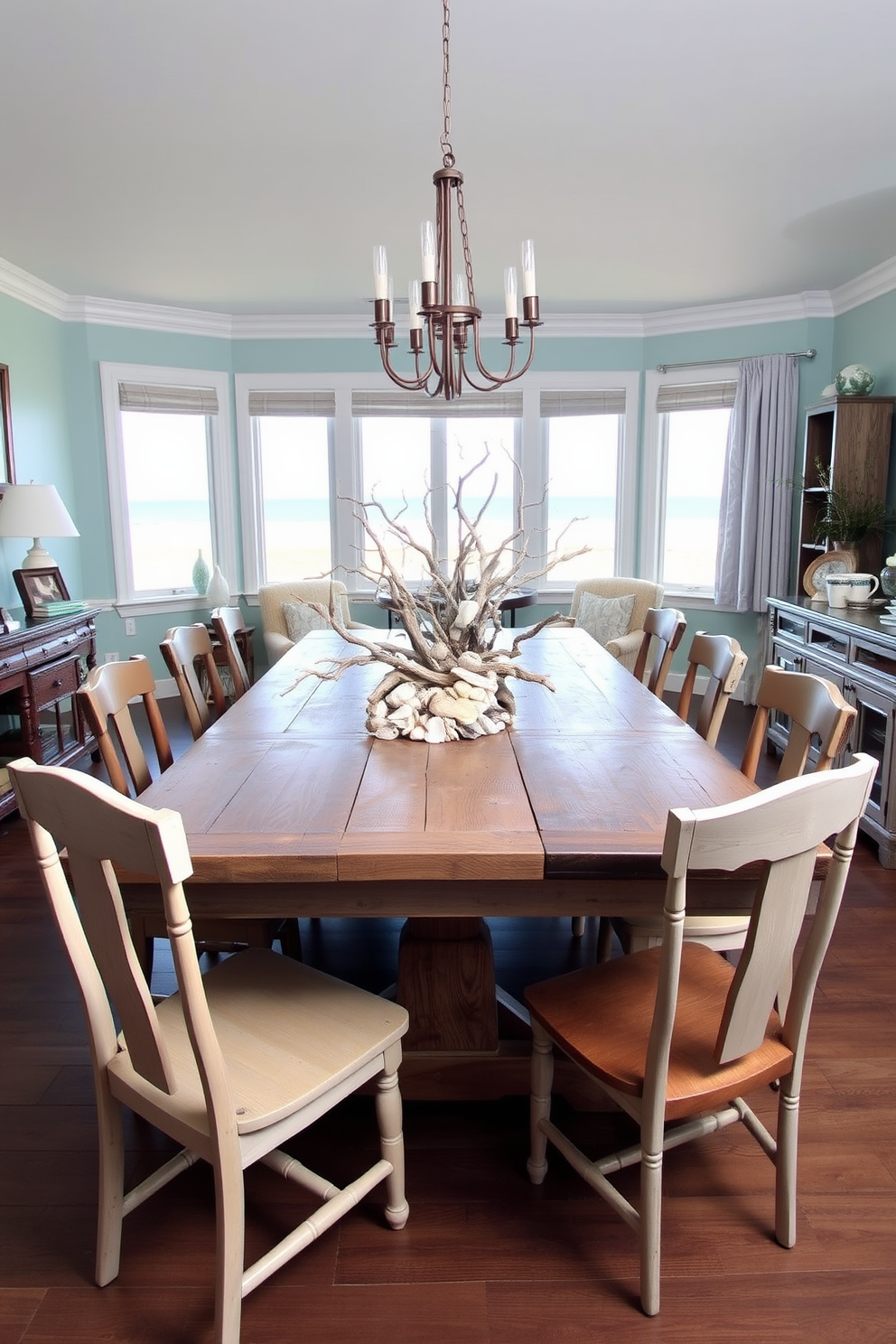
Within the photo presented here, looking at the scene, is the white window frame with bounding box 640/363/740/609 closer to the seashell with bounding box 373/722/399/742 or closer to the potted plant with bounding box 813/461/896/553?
the potted plant with bounding box 813/461/896/553

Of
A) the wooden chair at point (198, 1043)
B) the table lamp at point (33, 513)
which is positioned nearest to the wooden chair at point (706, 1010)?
the wooden chair at point (198, 1043)

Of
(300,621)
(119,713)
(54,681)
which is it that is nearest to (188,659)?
(119,713)

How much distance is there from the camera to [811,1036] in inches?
83.5

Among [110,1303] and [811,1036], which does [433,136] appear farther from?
[110,1303]

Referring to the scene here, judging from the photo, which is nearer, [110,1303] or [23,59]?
[110,1303]

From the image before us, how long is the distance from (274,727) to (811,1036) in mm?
1575

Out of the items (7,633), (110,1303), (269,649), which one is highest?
(7,633)

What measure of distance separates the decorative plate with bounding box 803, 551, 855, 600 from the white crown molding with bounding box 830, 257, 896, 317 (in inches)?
57.8

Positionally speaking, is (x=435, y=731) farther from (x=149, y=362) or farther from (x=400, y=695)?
(x=149, y=362)

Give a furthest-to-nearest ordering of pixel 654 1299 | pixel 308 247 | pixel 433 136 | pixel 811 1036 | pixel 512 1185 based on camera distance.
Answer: pixel 308 247 → pixel 433 136 → pixel 811 1036 → pixel 512 1185 → pixel 654 1299

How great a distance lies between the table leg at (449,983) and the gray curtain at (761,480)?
4214mm

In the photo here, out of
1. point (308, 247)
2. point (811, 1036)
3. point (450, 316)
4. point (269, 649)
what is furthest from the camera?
point (269, 649)

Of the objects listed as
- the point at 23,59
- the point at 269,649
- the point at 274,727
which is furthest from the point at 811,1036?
the point at 269,649

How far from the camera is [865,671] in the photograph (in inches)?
131
